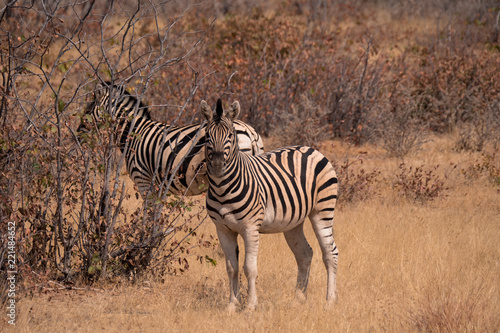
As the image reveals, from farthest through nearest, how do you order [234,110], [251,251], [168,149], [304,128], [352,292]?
[304,128] < [168,149] < [352,292] < [234,110] < [251,251]

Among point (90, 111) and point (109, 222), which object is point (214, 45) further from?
point (109, 222)

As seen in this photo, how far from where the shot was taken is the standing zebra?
470cm

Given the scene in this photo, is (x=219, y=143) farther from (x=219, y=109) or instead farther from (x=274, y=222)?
(x=274, y=222)

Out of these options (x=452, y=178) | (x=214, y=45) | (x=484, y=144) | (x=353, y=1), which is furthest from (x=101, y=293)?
(x=353, y=1)

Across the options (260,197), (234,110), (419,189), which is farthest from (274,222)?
(419,189)

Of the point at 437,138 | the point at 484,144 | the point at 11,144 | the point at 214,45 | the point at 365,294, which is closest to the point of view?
the point at 11,144

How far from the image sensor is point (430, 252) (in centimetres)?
670

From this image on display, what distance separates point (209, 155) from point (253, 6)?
17.5m

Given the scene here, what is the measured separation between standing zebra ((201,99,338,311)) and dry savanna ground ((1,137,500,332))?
331 millimetres

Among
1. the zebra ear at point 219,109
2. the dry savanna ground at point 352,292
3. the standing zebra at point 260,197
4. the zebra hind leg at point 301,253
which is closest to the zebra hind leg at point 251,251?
the standing zebra at point 260,197

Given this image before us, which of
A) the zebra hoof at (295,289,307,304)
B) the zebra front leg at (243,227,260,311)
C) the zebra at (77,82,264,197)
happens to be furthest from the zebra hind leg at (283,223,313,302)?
the zebra at (77,82,264,197)

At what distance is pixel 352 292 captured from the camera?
221 inches

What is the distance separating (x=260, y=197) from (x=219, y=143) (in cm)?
63

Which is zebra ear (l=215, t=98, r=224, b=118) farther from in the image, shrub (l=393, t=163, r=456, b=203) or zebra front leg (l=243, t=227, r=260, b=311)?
shrub (l=393, t=163, r=456, b=203)
